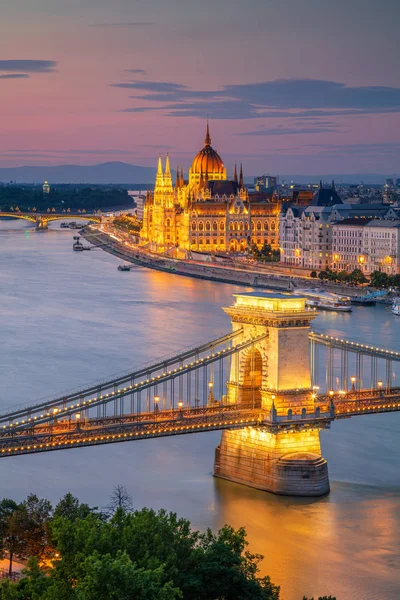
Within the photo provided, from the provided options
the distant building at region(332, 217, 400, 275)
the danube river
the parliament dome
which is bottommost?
the danube river

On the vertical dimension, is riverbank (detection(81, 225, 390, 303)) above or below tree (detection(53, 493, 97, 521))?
above

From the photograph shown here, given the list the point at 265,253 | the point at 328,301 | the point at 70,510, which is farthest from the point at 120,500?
the point at 265,253

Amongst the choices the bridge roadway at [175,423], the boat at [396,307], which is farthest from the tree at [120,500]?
the boat at [396,307]

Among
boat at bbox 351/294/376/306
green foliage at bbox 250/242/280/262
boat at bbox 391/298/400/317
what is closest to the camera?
boat at bbox 391/298/400/317

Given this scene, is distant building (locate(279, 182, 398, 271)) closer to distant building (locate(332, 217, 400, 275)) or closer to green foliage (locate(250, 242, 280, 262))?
distant building (locate(332, 217, 400, 275))

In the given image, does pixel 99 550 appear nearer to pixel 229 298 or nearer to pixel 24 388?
pixel 24 388

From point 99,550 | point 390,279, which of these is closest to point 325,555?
point 99,550

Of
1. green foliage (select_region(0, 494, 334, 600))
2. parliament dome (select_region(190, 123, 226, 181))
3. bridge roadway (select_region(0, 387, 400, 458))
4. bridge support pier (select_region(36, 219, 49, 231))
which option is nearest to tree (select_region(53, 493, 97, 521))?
green foliage (select_region(0, 494, 334, 600))
